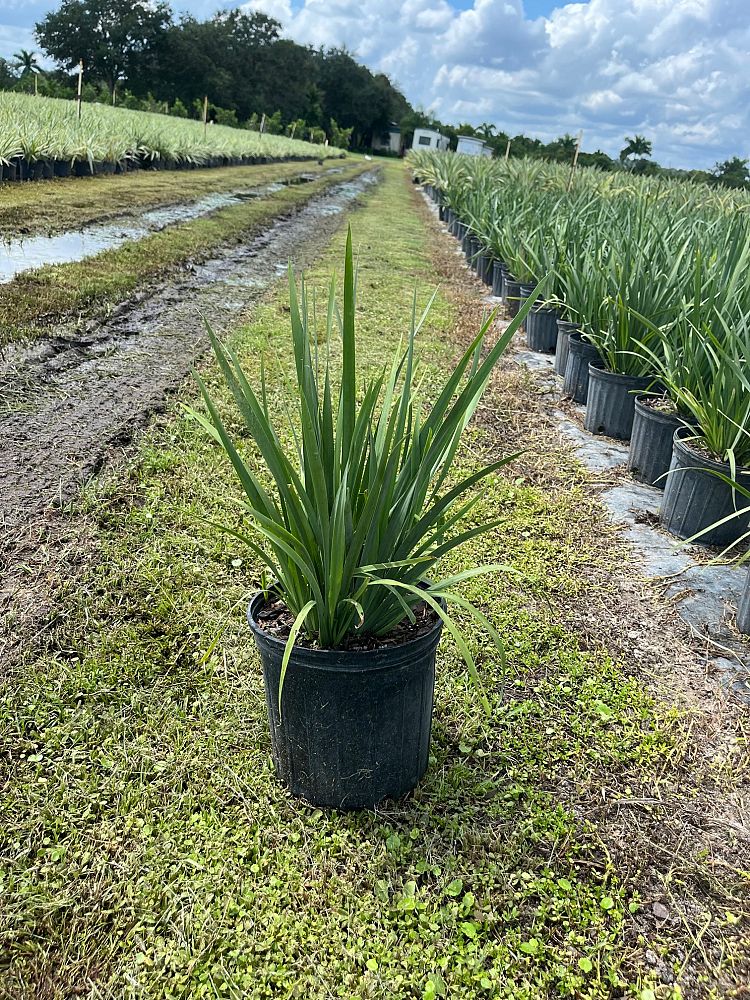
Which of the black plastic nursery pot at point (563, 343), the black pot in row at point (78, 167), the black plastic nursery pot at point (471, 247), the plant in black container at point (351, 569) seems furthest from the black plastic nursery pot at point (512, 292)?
the black pot in row at point (78, 167)

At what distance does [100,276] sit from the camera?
538 centimetres

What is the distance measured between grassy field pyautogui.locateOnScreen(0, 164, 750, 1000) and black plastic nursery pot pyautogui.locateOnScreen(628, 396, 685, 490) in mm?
932

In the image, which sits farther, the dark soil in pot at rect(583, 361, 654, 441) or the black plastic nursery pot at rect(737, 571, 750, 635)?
the dark soil in pot at rect(583, 361, 654, 441)

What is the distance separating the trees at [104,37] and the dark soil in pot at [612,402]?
53924mm

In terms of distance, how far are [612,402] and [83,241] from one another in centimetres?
516

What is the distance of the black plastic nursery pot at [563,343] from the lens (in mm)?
4492

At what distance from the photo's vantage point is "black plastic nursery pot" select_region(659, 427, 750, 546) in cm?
253

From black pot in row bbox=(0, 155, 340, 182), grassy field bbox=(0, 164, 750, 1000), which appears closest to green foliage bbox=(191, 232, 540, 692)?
grassy field bbox=(0, 164, 750, 1000)

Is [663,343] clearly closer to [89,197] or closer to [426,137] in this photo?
[89,197]

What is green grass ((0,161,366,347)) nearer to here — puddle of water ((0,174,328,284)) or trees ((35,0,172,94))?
puddle of water ((0,174,328,284))

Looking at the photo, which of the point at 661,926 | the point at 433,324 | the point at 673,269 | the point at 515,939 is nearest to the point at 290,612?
the point at 515,939

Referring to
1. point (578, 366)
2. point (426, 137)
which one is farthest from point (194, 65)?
point (578, 366)

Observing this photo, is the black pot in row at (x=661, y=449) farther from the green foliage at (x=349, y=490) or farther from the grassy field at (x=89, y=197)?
the grassy field at (x=89, y=197)

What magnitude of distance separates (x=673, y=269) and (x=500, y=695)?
2358 millimetres
